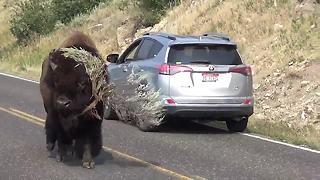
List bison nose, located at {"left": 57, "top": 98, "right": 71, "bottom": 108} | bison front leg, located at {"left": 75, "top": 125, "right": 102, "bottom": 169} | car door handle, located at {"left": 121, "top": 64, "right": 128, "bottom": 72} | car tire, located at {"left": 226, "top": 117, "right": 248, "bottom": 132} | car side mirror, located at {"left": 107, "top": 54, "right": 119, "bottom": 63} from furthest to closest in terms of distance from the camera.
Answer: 1. car side mirror, located at {"left": 107, "top": 54, "right": 119, "bottom": 63}
2. car door handle, located at {"left": 121, "top": 64, "right": 128, "bottom": 72}
3. car tire, located at {"left": 226, "top": 117, "right": 248, "bottom": 132}
4. bison front leg, located at {"left": 75, "top": 125, "right": 102, "bottom": 169}
5. bison nose, located at {"left": 57, "top": 98, "right": 71, "bottom": 108}

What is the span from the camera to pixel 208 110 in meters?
12.5

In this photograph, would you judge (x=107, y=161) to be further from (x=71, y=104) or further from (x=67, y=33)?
(x=67, y=33)

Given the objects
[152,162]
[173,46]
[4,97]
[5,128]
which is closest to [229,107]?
[173,46]

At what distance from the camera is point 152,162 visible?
31.3 ft

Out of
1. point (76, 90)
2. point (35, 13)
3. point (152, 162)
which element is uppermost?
point (76, 90)

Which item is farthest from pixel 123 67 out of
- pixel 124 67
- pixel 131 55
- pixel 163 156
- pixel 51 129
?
pixel 51 129

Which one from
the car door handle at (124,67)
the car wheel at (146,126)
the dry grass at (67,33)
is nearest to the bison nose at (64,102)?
the car wheel at (146,126)

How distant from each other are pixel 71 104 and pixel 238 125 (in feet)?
18.2

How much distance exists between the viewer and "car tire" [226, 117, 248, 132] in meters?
13.1

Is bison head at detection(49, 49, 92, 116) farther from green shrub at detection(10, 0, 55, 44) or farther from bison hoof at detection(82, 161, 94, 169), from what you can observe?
green shrub at detection(10, 0, 55, 44)

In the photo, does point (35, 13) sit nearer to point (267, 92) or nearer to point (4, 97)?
point (4, 97)

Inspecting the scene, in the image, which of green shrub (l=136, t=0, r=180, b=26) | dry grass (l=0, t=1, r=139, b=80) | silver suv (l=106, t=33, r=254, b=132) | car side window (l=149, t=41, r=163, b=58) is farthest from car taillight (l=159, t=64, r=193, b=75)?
green shrub (l=136, t=0, r=180, b=26)

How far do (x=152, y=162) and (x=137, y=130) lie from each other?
3.33m

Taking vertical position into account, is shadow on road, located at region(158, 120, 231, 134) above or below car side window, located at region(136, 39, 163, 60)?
below
